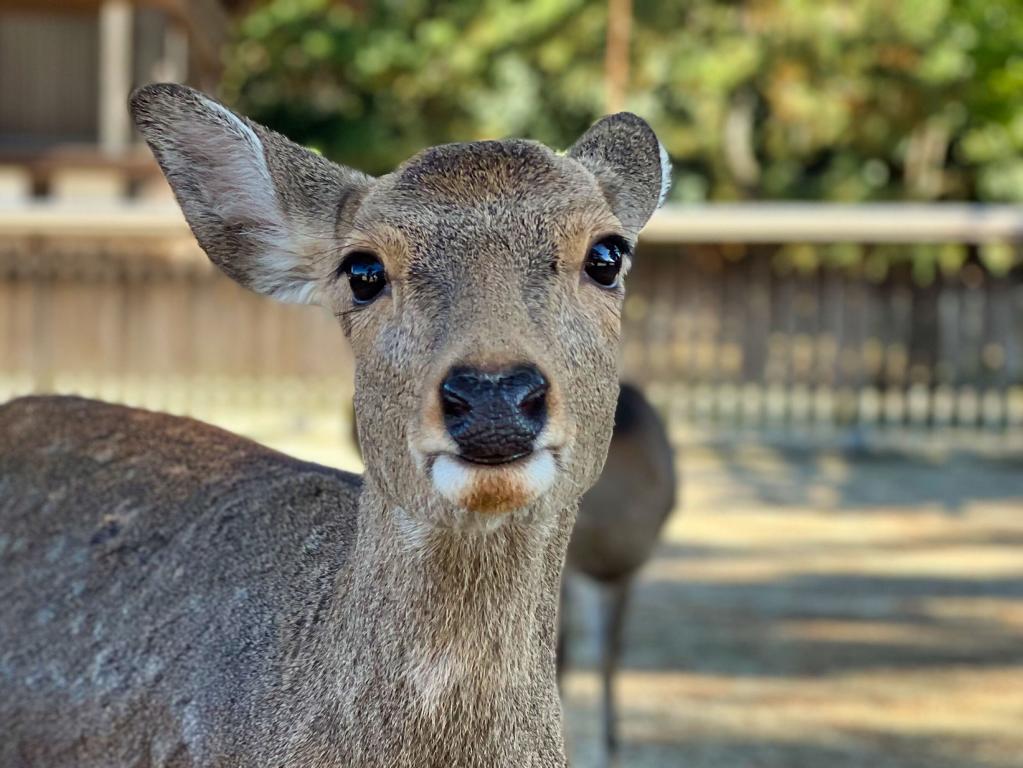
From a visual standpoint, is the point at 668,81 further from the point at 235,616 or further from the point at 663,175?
the point at 235,616

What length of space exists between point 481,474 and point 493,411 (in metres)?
0.12

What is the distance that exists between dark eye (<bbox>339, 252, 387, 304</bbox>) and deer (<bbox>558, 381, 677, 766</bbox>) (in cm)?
412

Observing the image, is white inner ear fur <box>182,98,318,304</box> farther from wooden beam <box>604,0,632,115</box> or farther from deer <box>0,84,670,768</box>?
wooden beam <box>604,0,632,115</box>

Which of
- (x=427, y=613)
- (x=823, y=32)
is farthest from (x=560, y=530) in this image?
(x=823, y=32)

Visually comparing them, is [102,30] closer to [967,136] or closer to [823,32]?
[823,32]

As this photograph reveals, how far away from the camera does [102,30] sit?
61.5ft

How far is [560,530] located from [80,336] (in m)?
16.3

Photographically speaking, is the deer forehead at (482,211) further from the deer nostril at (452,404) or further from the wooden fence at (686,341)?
the wooden fence at (686,341)

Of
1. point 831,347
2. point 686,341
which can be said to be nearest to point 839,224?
point 831,347

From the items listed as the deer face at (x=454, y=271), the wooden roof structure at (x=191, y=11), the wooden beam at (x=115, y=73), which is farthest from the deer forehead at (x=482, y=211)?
the wooden roof structure at (x=191, y=11)

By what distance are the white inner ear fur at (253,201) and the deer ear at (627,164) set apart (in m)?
0.69

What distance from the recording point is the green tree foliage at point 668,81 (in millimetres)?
22953

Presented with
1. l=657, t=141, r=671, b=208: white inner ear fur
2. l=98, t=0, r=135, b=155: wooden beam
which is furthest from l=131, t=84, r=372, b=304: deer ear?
l=98, t=0, r=135, b=155: wooden beam

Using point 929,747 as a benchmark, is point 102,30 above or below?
above
